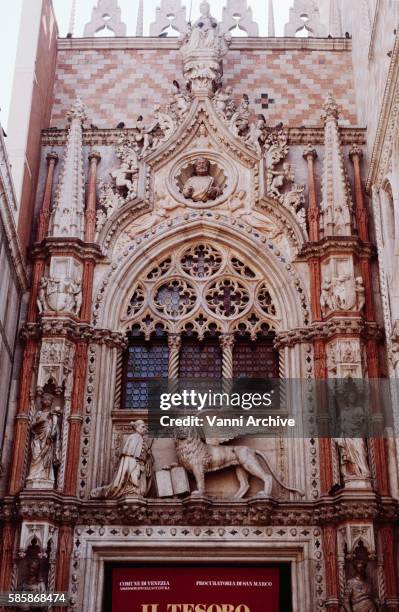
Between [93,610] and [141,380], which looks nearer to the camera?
[93,610]

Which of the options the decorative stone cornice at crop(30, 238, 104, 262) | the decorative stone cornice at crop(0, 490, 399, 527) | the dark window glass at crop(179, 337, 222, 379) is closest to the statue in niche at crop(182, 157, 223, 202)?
the decorative stone cornice at crop(30, 238, 104, 262)

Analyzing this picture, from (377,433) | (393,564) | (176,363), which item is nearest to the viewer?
(393,564)

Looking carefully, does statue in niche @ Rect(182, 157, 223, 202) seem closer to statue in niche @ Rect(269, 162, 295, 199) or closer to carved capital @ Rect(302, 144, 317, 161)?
statue in niche @ Rect(269, 162, 295, 199)

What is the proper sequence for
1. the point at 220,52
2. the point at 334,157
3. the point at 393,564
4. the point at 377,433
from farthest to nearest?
1. the point at 220,52
2. the point at 334,157
3. the point at 377,433
4. the point at 393,564

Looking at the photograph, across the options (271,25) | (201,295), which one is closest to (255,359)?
(201,295)

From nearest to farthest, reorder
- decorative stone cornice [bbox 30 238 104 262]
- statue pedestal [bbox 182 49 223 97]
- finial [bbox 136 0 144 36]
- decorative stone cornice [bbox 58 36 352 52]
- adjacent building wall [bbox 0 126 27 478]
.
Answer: adjacent building wall [bbox 0 126 27 478], decorative stone cornice [bbox 30 238 104 262], statue pedestal [bbox 182 49 223 97], decorative stone cornice [bbox 58 36 352 52], finial [bbox 136 0 144 36]

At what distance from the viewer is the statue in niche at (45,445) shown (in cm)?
1387

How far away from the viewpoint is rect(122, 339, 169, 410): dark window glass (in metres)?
15.4

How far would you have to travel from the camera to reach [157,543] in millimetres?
13727

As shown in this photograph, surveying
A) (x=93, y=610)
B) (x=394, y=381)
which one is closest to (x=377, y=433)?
(x=394, y=381)

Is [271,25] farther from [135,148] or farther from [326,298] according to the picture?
[326,298]

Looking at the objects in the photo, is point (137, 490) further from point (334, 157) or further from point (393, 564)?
point (334, 157)

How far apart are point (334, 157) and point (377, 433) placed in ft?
16.4

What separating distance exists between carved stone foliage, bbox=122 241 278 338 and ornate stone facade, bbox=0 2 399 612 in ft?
0.11
